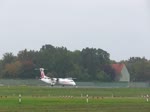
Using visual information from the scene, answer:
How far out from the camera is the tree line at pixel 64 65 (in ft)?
465

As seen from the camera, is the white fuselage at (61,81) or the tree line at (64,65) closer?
the white fuselage at (61,81)

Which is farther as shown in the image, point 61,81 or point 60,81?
point 60,81

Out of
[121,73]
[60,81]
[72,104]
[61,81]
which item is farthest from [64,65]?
[72,104]

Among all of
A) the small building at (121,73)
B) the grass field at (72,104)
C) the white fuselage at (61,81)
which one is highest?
the small building at (121,73)

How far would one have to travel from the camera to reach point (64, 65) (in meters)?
142

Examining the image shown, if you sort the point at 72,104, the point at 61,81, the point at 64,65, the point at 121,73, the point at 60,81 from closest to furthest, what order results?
the point at 72,104, the point at 61,81, the point at 60,81, the point at 64,65, the point at 121,73

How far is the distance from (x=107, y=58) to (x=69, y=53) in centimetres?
1352

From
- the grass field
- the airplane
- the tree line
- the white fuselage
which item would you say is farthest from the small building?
the grass field

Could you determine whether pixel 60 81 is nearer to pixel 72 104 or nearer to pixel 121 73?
pixel 121 73

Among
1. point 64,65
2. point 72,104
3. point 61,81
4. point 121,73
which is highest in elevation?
point 64,65

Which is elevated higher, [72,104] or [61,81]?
[61,81]

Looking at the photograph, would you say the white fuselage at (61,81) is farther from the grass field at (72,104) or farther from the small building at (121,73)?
the grass field at (72,104)

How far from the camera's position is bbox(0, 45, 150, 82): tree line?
14175 cm

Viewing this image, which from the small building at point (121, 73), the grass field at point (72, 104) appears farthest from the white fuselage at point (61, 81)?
the grass field at point (72, 104)
